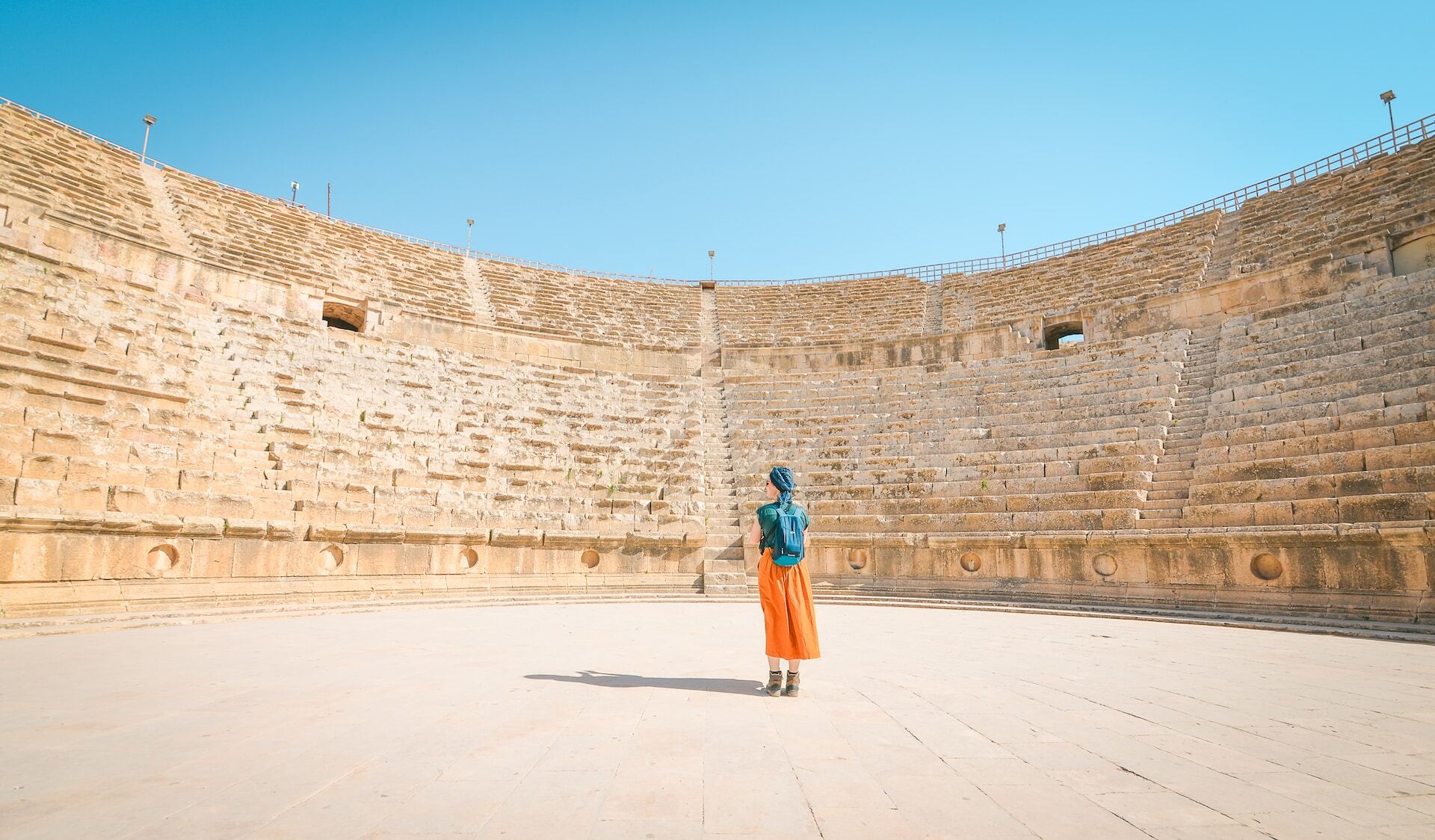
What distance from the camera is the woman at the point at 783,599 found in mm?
4703

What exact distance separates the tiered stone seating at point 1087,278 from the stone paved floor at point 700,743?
15.9 meters

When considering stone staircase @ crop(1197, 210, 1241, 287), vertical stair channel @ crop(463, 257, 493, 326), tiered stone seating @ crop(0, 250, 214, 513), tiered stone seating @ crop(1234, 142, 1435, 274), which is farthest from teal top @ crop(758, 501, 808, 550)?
stone staircase @ crop(1197, 210, 1241, 287)

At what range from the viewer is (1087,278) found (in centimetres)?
2192

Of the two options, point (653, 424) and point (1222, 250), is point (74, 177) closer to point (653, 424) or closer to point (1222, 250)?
point (653, 424)

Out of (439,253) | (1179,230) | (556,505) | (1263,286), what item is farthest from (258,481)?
(1179,230)

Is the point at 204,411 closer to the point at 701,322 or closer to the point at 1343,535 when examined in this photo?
the point at 701,322

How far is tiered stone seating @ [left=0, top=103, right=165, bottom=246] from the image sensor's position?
15172 millimetres

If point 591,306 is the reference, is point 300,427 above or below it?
below

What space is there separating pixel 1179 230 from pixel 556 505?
68.6 ft

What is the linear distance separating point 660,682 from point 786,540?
55.3 inches

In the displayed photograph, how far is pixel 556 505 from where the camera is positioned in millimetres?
13945

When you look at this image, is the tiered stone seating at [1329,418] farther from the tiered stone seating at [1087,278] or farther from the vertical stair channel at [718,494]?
the vertical stair channel at [718,494]

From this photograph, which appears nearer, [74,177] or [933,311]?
[74,177]

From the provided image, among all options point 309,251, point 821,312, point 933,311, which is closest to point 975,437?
point 933,311
